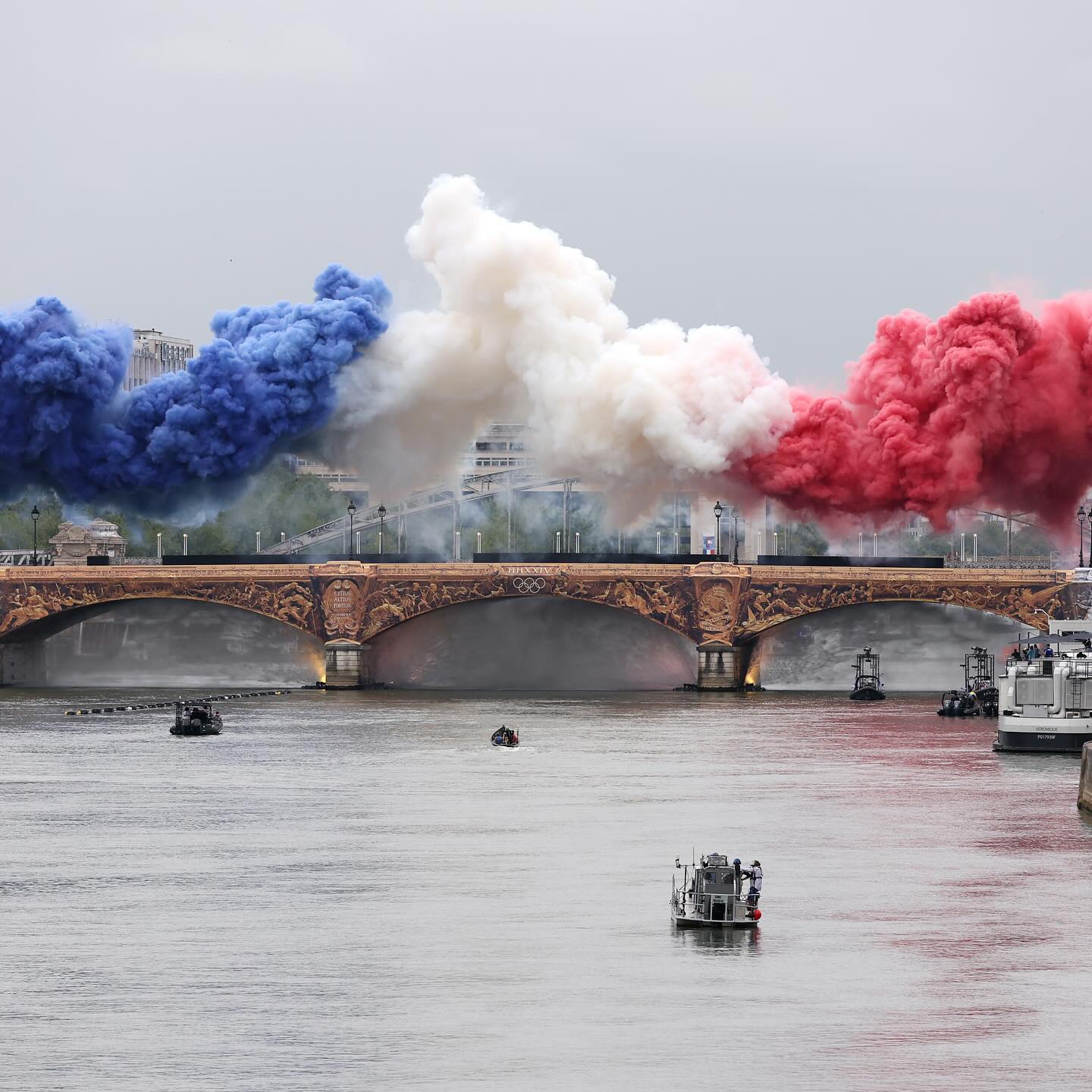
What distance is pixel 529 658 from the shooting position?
183m

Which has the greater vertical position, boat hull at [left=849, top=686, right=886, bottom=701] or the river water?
boat hull at [left=849, top=686, right=886, bottom=701]

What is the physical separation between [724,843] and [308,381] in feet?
279

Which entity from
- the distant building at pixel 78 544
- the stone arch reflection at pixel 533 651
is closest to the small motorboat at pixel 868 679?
the stone arch reflection at pixel 533 651

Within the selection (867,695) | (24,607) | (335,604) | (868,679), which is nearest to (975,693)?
(867,695)

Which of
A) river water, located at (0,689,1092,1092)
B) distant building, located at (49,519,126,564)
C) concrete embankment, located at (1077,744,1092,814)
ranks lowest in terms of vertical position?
river water, located at (0,689,1092,1092)

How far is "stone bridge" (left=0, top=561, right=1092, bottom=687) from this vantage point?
163625 mm

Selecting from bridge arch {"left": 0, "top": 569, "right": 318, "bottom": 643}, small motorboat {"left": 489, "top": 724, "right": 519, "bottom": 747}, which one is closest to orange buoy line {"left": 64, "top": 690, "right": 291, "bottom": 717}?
bridge arch {"left": 0, "top": 569, "right": 318, "bottom": 643}

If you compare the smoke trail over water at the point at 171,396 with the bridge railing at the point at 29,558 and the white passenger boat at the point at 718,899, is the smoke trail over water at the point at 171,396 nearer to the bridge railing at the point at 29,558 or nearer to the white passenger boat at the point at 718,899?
the bridge railing at the point at 29,558

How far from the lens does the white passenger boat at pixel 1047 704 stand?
116 metres

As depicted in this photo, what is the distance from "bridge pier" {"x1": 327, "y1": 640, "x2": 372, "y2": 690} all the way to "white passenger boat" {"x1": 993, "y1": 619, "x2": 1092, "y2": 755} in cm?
6696

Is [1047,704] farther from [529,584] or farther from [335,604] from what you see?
[335,604]

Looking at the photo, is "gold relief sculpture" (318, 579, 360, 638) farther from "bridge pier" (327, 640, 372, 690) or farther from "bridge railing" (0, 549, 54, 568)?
"bridge railing" (0, 549, 54, 568)

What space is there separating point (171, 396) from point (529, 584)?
28.5 meters

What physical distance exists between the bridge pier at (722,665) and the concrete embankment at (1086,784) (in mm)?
79301
